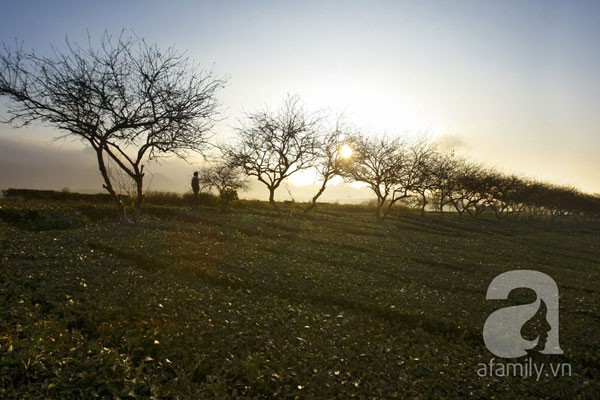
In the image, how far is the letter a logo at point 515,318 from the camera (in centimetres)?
927

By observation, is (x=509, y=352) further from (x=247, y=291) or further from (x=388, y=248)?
(x=388, y=248)

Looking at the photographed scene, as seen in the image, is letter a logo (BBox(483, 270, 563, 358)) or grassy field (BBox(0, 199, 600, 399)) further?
letter a logo (BBox(483, 270, 563, 358))

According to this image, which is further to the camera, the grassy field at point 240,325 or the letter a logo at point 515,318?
the letter a logo at point 515,318

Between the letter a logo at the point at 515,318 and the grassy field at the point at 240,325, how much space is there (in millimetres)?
323

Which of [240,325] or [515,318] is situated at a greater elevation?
[240,325]

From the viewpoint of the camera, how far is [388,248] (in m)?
23.1

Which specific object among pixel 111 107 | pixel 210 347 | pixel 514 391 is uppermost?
pixel 111 107

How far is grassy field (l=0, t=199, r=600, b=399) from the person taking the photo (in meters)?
6.25

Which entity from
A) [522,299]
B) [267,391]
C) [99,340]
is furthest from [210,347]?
[522,299]

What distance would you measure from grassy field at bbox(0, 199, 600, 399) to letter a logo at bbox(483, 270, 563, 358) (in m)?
0.32

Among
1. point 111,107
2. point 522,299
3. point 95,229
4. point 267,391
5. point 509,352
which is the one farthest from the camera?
point 111,107

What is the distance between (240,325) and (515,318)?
340 inches

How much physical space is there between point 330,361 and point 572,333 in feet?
25.9

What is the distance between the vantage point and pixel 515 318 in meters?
11.3
